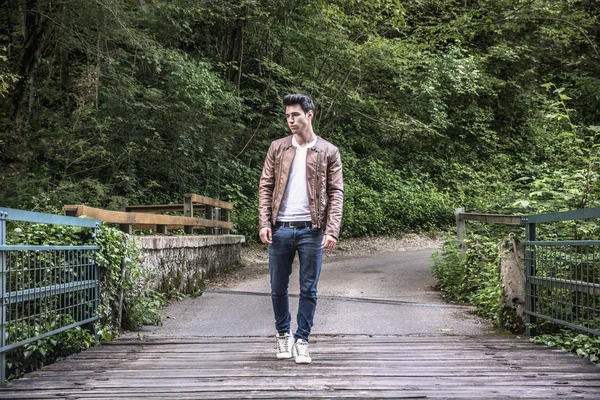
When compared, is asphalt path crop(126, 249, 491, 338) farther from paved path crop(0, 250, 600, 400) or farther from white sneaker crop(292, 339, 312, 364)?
white sneaker crop(292, 339, 312, 364)

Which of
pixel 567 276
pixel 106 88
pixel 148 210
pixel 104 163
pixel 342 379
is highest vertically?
pixel 106 88

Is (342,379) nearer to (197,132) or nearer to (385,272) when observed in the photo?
(385,272)

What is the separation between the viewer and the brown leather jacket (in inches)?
198

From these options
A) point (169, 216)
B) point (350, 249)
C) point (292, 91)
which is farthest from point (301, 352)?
point (292, 91)

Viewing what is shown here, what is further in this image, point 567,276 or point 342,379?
point 567,276

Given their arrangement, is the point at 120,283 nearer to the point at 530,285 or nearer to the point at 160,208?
the point at 530,285

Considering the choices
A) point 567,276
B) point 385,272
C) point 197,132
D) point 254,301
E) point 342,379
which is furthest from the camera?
point 197,132

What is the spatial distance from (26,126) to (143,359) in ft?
38.5

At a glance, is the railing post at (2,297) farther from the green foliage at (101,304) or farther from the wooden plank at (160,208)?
the wooden plank at (160,208)

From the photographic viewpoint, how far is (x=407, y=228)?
2141 cm

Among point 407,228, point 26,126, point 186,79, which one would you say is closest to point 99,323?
point 186,79

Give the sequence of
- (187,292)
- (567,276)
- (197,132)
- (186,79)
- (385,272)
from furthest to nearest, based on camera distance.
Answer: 1. (197,132)
2. (186,79)
3. (385,272)
4. (187,292)
5. (567,276)

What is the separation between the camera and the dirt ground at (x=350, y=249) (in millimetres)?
13680

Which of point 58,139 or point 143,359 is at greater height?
point 58,139
